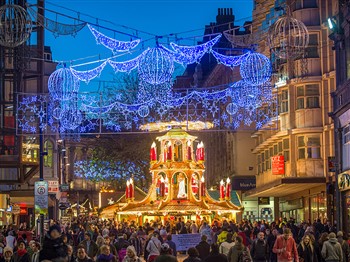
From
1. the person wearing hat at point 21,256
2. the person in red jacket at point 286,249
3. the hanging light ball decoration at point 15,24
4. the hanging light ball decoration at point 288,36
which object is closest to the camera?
the person wearing hat at point 21,256

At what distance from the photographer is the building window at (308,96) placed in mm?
51125

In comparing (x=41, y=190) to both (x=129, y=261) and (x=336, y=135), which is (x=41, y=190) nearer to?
(x=336, y=135)

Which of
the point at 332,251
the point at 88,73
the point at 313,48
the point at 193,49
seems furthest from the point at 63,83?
the point at 332,251

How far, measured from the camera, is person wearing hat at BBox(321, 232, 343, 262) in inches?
920

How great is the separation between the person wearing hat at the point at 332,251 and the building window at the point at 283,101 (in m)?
29.8

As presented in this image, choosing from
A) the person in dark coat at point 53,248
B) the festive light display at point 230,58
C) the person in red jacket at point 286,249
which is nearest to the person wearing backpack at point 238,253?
the person in red jacket at point 286,249

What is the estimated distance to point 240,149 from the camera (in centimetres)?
7362

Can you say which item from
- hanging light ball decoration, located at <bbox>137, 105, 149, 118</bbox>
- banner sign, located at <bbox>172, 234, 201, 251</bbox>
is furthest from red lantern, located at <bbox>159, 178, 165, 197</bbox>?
banner sign, located at <bbox>172, 234, 201, 251</bbox>

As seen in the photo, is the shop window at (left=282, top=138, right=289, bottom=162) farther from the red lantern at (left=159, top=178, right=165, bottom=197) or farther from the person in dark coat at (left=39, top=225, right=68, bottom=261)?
the person in dark coat at (left=39, top=225, right=68, bottom=261)

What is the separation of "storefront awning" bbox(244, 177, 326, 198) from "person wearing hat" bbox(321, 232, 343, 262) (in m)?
26.7

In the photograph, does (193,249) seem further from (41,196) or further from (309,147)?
(309,147)

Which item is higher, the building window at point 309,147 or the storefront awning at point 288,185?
the building window at point 309,147

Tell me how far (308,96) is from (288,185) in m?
5.02

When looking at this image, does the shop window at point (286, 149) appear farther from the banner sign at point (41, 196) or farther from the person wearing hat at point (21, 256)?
the person wearing hat at point (21, 256)
